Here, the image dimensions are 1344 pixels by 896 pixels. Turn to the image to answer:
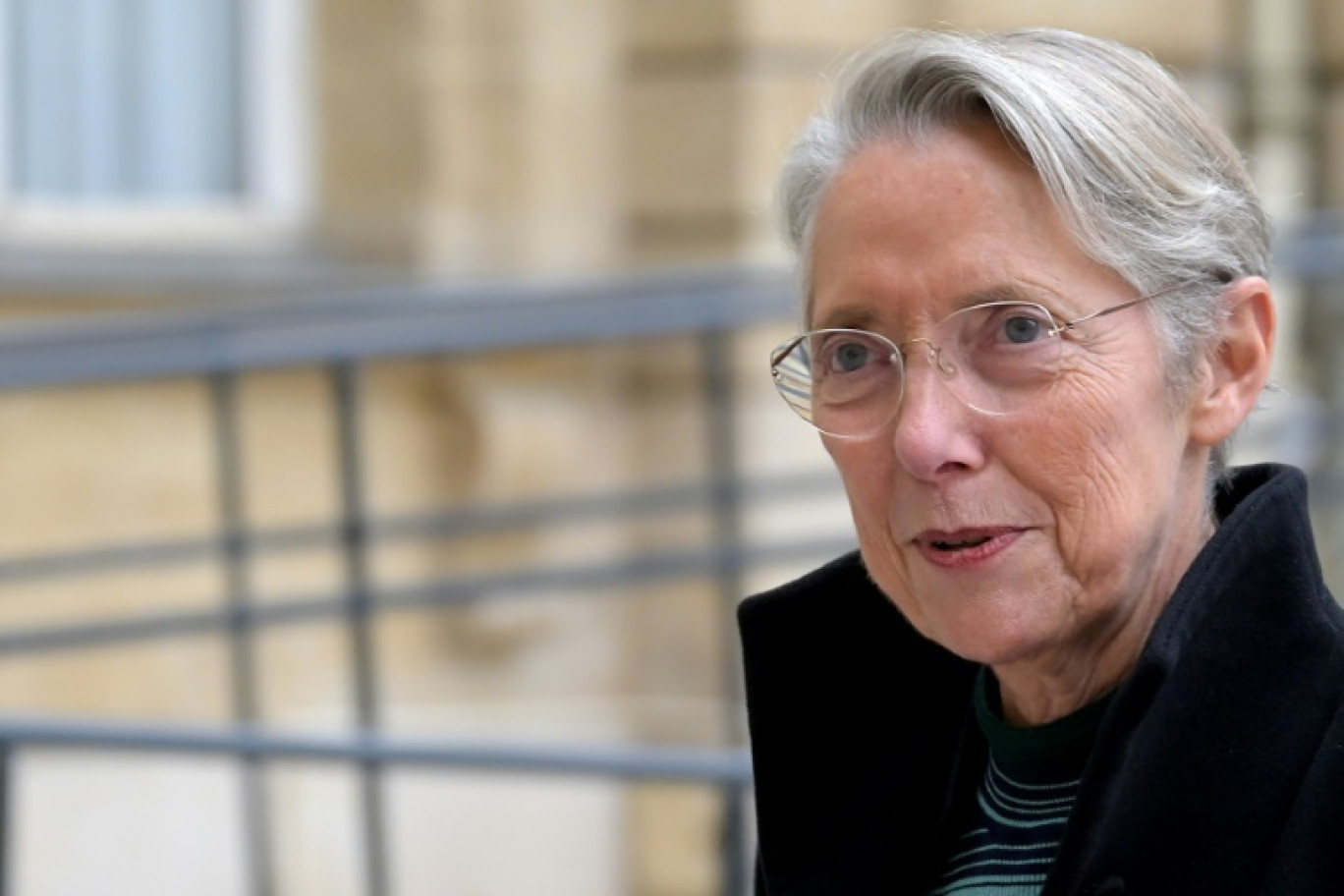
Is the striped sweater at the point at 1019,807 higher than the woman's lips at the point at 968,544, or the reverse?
the woman's lips at the point at 968,544

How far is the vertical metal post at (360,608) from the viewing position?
5.29 metres

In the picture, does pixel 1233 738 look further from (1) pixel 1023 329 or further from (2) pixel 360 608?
(2) pixel 360 608

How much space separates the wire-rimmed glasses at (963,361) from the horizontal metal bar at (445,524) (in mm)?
4107

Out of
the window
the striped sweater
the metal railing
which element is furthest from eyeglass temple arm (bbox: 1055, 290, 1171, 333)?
the window

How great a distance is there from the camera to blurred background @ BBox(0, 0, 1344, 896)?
21.4 ft

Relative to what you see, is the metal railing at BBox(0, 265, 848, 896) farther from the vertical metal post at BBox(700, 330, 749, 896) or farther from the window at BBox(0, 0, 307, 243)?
the window at BBox(0, 0, 307, 243)

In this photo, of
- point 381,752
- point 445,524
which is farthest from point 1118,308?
point 445,524

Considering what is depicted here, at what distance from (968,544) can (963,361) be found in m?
0.15

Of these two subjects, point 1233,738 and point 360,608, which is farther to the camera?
point 360,608

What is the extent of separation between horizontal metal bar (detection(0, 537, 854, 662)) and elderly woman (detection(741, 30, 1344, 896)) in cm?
361

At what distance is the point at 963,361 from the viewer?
1881 millimetres

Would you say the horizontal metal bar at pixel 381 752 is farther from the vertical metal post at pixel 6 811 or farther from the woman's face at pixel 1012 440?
the woman's face at pixel 1012 440

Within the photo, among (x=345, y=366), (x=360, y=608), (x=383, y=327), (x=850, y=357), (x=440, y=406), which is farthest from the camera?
(x=440, y=406)

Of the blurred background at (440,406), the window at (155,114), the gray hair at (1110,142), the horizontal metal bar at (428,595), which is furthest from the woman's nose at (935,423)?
the window at (155,114)
